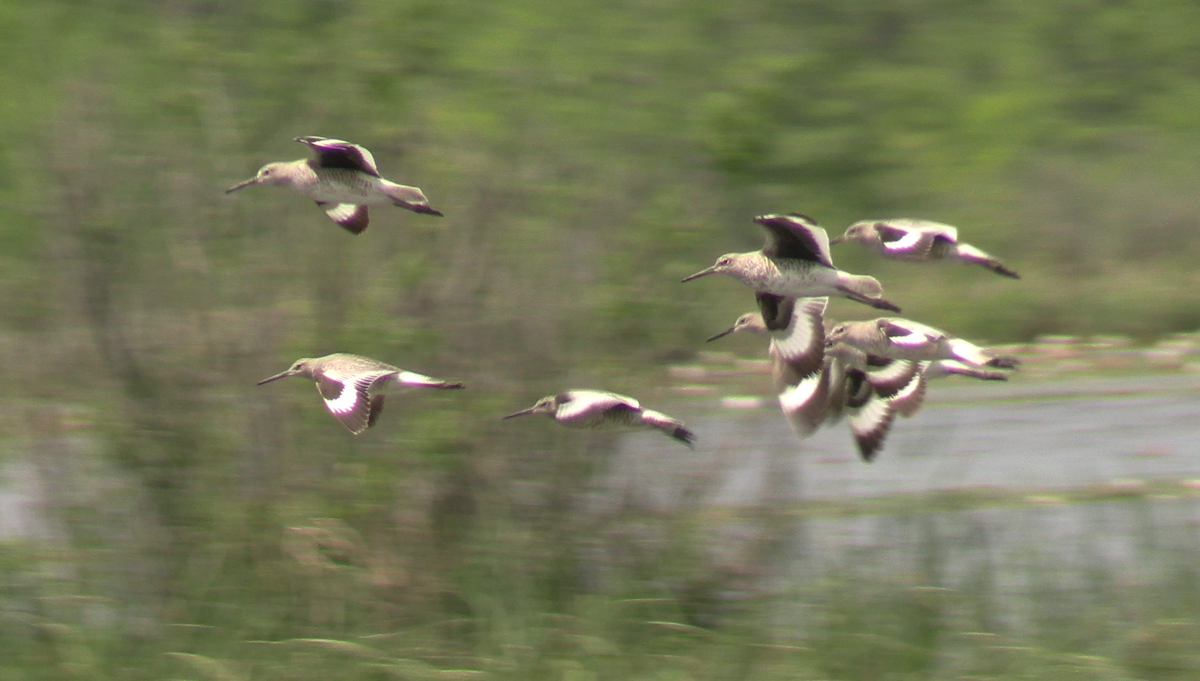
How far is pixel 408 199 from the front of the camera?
122 inches

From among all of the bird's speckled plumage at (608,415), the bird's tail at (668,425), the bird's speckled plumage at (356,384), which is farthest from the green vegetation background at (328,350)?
the bird's speckled plumage at (356,384)

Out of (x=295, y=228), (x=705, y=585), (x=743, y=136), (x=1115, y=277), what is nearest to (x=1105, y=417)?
(x=1115, y=277)

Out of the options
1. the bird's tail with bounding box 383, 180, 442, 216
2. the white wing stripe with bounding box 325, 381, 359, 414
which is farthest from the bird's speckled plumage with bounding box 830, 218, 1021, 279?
the white wing stripe with bounding box 325, 381, 359, 414

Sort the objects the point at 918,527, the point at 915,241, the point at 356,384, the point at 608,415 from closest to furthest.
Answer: the point at 915,241
the point at 356,384
the point at 608,415
the point at 918,527

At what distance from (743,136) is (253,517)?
11.4 m

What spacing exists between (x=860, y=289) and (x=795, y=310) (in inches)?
8.6

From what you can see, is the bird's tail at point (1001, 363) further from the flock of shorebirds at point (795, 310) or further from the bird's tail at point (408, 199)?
the bird's tail at point (408, 199)

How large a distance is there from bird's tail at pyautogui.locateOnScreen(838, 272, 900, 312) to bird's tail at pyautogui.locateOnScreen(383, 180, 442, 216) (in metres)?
0.76

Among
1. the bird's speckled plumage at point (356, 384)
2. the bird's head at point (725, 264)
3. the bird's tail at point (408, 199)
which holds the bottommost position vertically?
the bird's speckled plumage at point (356, 384)

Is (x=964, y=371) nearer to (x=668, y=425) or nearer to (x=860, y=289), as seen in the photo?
(x=860, y=289)

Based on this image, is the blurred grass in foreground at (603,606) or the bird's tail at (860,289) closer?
the bird's tail at (860,289)

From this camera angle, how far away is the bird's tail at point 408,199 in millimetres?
2939

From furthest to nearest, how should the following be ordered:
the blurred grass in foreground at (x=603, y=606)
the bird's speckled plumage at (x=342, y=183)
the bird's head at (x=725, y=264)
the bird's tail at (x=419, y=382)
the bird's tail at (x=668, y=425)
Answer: the blurred grass in foreground at (x=603, y=606) → the bird's tail at (x=668, y=425) → the bird's head at (x=725, y=264) → the bird's speckled plumage at (x=342, y=183) → the bird's tail at (x=419, y=382)

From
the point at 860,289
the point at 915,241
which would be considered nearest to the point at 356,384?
the point at 860,289
